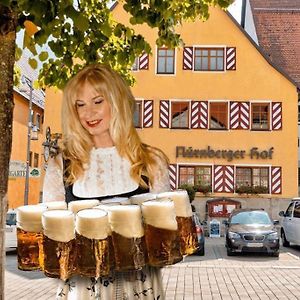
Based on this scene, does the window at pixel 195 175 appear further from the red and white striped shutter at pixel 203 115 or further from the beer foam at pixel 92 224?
the beer foam at pixel 92 224

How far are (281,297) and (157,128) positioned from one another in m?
19.6

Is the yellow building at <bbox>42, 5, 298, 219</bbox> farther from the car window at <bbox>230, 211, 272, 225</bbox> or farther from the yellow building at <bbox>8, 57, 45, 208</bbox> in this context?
the car window at <bbox>230, 211, 272, 225</bbox>

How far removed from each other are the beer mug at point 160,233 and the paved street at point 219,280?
5.28m

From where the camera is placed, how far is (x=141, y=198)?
7.59 feet

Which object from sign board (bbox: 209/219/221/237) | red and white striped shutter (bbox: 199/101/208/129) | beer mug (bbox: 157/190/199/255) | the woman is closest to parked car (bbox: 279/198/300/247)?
sign board (bbox: 209/219/221/237)

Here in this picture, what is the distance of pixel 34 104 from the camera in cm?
3728

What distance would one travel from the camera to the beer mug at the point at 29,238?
216 centimetres

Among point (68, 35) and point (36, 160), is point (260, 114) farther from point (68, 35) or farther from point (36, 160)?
point (68, 35)

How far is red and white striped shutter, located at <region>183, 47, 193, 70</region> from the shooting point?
28656mm

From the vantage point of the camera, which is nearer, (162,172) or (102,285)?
(102,285)

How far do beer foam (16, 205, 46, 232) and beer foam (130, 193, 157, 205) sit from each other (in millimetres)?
355

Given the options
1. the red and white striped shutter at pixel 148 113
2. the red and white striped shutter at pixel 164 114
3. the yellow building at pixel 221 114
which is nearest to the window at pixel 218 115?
the yellow building at pixel 221 114

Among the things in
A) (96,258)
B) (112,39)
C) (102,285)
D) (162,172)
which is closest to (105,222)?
(96,258)

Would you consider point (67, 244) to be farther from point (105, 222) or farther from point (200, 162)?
point (200, 162)
